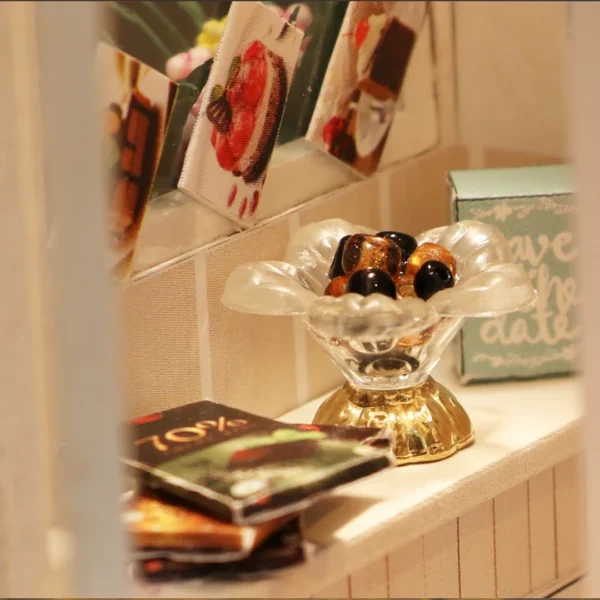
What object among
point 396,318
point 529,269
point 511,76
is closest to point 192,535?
point 396,318

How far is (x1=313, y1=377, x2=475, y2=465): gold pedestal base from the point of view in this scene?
0.89m

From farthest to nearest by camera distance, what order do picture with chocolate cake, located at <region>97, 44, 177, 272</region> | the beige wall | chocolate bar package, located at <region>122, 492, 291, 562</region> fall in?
the beige wall < picture with chocolate cake, located at <region>97, 44, 177, 272</region> < chocolate bar package, located at <region>122, 492, 291, 562</region>

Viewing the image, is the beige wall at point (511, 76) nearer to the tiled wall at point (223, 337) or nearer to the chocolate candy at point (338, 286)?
the tiled wall at point (223, 337)

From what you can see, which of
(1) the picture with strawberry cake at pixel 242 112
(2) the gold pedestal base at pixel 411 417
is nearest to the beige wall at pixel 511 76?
(1) the picture with strawberry cake at pixel 242 112

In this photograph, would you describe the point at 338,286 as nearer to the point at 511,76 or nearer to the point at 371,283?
the point at 371,283

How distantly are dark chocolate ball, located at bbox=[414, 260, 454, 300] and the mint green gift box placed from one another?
0.15m

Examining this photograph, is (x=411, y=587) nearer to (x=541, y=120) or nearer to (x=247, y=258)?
(x=247, y=258)

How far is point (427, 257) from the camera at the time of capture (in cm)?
90

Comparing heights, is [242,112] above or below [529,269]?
above

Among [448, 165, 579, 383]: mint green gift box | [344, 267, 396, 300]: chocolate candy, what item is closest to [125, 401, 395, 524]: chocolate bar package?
[344, 267, 396, 300]: chocolate candy

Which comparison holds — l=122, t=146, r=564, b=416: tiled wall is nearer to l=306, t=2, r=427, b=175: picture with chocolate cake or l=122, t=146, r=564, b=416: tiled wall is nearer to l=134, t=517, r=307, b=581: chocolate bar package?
l=306, t=2, r=427, b=175: picture with chocolate cake

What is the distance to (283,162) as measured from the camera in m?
1.03

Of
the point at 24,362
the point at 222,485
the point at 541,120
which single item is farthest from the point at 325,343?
the point at 541,120

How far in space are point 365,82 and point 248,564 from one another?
0.53 metres
